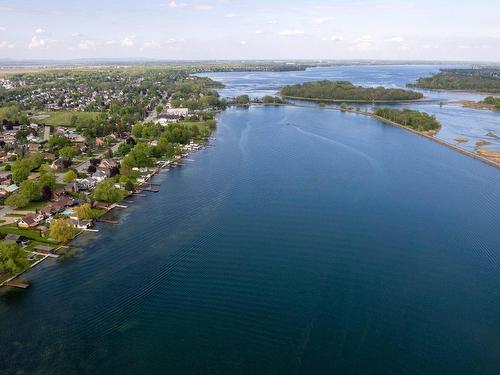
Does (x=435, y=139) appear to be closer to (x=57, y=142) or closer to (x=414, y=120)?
(x=414, y=120)

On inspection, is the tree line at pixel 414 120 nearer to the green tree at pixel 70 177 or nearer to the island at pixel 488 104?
the island at pixel 488 104

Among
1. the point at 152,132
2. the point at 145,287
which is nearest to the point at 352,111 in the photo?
the point at 152,132

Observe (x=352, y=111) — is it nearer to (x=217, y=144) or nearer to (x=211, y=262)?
(x=217, y=144)

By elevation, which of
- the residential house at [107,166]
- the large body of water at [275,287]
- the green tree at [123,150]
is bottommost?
the large body of water at [275,287]

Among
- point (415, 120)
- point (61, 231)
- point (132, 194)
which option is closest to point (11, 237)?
point (61, 231)

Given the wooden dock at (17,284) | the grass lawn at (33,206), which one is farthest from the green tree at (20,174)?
the wooden dock at (17,284)

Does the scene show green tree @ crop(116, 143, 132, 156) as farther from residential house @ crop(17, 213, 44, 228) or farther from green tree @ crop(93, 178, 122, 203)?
residential house @ crop(17, 213, 44, 228)
